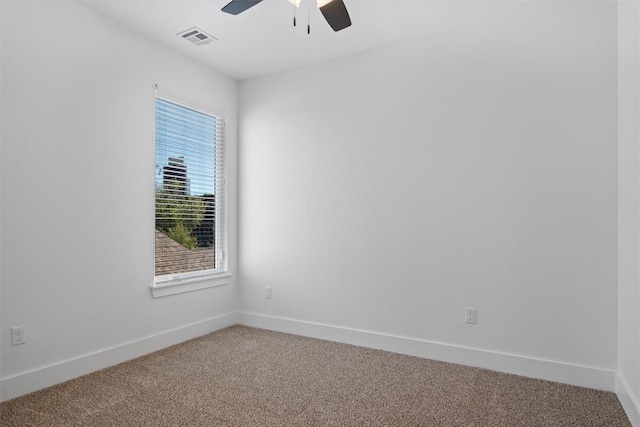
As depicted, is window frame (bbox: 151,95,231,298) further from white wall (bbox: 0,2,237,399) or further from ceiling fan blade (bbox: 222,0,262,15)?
ceiling fan blade (bbox: 222,0,262,15)

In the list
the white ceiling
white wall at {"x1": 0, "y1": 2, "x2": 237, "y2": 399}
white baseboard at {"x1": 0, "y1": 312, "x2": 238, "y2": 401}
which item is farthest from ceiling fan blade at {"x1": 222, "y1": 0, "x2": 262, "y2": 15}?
white baseboard at {"x1": 0, "y1": 312, "x2": 238, "y2": 401}

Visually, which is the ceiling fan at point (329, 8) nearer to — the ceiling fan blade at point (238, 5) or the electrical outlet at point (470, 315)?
the ceiling fan blade at point (238, 5)

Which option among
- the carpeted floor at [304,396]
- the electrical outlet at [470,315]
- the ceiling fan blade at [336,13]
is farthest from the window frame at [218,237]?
the electrical outlet at [470,315]

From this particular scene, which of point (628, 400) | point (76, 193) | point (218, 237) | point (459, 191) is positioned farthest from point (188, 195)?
point (628, 400)

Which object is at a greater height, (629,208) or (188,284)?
(629,208)

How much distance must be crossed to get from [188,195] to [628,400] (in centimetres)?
356

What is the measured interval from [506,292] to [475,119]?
1.31 meters

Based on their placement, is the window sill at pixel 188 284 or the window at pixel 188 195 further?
the window at pixel 188 195

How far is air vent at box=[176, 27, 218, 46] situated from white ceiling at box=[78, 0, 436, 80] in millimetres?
54

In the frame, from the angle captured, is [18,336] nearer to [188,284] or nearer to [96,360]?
[96,360]

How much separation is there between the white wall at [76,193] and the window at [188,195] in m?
0.15

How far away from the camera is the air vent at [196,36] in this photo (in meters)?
3.09

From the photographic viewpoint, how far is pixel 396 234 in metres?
3.21

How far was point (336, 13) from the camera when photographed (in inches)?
86.6
